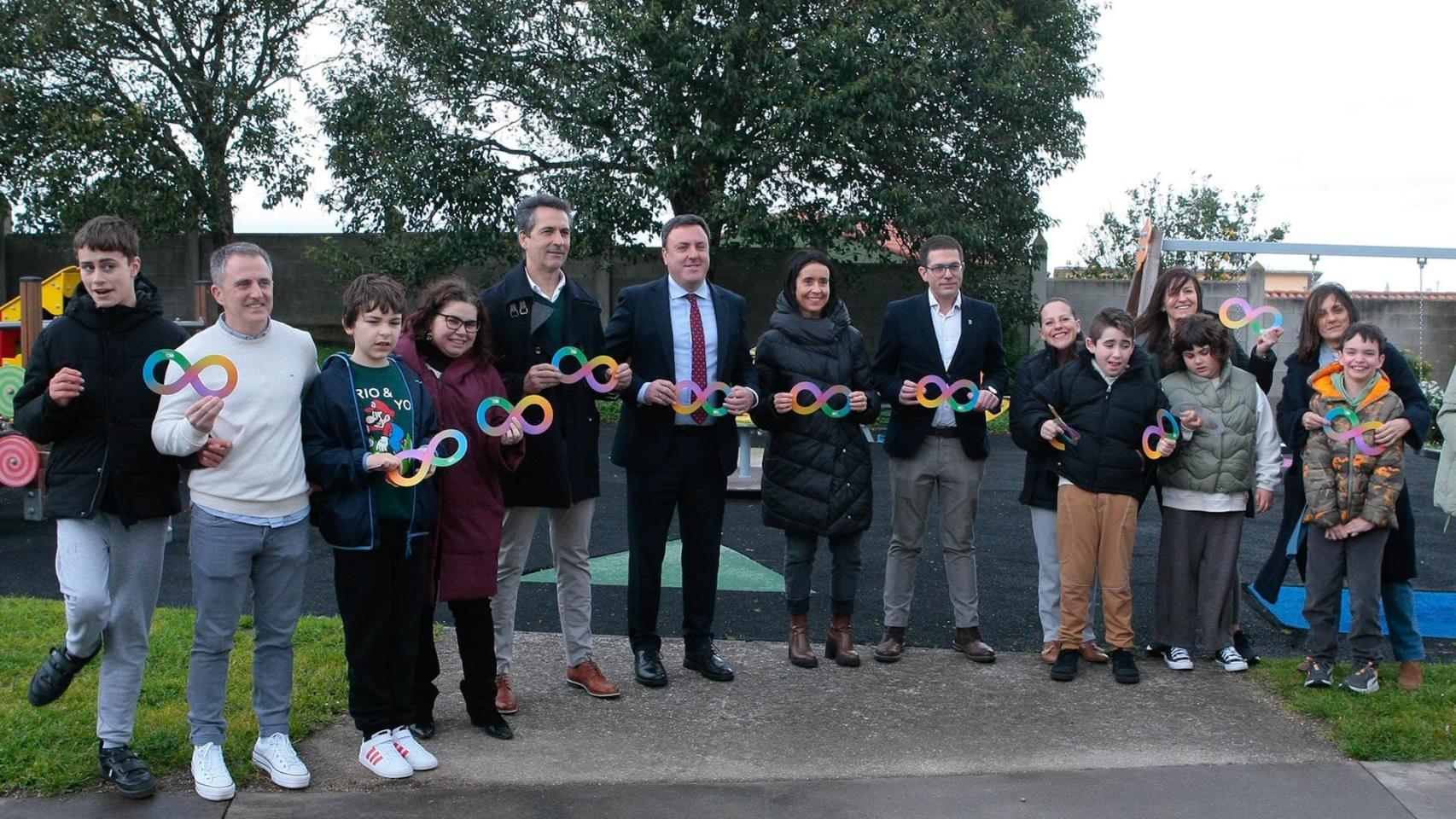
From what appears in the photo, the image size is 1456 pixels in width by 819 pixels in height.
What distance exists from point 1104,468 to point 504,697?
268 cm

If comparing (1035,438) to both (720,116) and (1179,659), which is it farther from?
(720,116)

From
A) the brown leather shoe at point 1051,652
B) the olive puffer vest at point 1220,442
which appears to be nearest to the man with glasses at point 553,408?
the brown leather shoe at point 1051,652

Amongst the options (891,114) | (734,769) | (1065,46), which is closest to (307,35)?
(891,114)

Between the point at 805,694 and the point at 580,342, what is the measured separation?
1.71 m

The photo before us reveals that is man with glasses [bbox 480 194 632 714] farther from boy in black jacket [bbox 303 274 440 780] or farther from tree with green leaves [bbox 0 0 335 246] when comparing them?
tree with green leaves [bbox 0 0 335 246]

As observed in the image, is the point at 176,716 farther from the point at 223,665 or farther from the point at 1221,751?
the point at 1221,751

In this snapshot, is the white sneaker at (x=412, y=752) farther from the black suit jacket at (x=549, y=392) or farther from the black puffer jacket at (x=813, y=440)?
the black puffer jacket at (x=813, y=440)

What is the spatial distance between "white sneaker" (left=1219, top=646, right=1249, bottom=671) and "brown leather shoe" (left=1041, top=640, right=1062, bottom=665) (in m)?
0.72

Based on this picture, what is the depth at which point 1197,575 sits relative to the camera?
532cm

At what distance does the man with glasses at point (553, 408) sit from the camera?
4.59 meters

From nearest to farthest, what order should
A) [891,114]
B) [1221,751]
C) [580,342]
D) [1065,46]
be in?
[1221,751]
[580,342]
[891,114]
[1065,46]

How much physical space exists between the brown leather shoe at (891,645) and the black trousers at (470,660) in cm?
180

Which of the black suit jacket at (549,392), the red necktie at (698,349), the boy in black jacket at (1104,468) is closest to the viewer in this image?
the black suit jacket at (549,392)

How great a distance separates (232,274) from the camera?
376 centimetres
